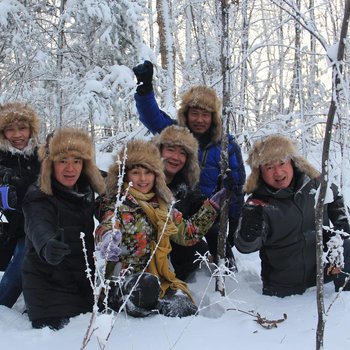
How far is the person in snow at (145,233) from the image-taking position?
2.84 metres

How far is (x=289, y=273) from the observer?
315 cm

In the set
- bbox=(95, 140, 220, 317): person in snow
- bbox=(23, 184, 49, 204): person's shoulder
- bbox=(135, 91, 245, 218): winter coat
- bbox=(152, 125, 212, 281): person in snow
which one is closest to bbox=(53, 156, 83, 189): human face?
bbox=(23, 184, 49, 204): person's shoulder

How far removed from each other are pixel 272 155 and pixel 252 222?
508mm

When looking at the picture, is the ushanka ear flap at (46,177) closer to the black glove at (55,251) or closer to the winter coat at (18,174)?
the winter coat at (18,174)

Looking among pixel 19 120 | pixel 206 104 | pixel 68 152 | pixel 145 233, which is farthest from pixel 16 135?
pixel 206 104

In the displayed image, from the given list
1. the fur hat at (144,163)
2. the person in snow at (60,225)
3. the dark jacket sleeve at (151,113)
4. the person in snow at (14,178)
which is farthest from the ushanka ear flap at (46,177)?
the dark jacket sleeve at (151,113)

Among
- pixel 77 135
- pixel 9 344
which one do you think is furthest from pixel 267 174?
pixel 9 344

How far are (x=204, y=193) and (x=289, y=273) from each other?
1.08m

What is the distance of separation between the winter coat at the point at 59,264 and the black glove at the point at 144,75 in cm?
113

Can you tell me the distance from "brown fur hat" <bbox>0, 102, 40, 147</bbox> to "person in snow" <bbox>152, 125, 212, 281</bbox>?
1022 mm

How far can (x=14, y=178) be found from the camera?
334 centimetres

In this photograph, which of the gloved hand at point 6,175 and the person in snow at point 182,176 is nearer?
the gloved hand at point 6,175

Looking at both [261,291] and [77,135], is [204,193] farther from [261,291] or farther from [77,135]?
[77,135]

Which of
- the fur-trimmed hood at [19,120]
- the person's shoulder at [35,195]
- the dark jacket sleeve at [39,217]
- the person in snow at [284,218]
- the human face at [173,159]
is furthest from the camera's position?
the human face at [173,159]
